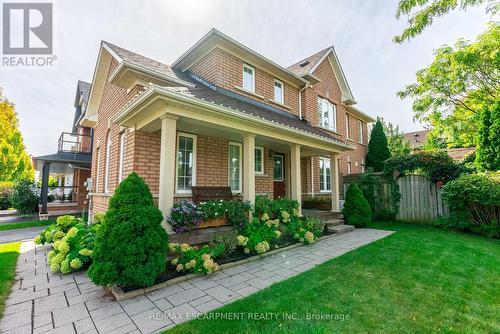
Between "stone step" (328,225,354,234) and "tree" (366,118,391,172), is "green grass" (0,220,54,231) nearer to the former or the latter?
"stone step" (328,225,354,234)

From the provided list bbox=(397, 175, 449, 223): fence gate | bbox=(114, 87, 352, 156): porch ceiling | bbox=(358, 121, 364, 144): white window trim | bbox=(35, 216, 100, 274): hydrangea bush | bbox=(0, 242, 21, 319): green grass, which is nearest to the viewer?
bbox=(0, 242, 21, 319): green grass

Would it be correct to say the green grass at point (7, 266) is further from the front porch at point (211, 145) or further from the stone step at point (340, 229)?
the stone step at point (340, 229)

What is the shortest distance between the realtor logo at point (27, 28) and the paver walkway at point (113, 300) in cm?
769

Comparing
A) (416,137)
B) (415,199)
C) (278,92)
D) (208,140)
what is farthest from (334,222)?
(416,137)

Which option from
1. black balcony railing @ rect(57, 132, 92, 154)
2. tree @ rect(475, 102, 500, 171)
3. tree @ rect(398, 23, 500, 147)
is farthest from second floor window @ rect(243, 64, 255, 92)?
black balcony railing @ rect(57, 132, 92, 154)

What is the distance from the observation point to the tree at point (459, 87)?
10430mm

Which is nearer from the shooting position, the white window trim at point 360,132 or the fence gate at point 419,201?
the fence gate at point 419,201

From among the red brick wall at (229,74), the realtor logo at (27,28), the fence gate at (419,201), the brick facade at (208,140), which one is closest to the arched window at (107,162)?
the brick facade at (208,140)

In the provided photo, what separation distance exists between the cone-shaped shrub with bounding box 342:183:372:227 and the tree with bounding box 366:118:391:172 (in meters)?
8.80

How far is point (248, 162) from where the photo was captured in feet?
20.0

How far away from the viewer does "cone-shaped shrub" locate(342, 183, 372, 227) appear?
28.5 ft

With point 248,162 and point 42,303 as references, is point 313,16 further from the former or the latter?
point 42,303

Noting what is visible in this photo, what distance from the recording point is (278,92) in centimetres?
1043

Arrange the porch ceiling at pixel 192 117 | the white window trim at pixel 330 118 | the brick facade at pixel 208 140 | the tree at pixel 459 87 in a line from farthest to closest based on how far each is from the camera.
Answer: the white window trim at pixel 330 118 → the tree at pixel 459 87 → the brick facade at pixel 208 140 → the porch ceiling at pixel 192 117
